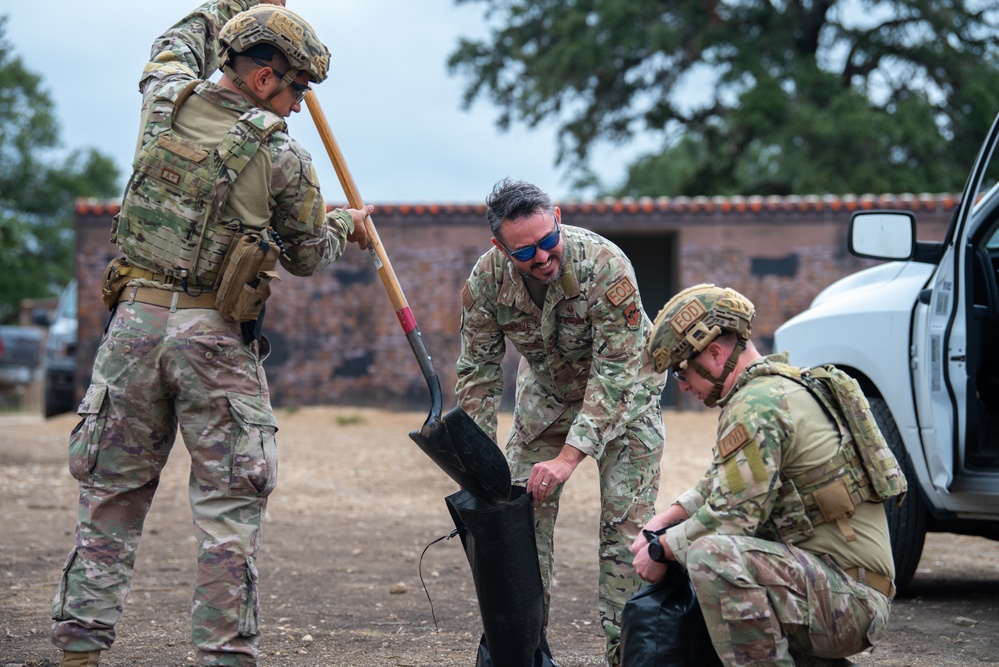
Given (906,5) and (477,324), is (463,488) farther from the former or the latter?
(906,5)

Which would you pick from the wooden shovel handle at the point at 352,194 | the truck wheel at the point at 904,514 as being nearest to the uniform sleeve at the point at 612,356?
the wooden shovel handle at the point at 352,194

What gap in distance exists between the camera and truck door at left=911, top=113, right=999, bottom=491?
203 inches

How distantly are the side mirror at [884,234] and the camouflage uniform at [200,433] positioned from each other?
107 inches

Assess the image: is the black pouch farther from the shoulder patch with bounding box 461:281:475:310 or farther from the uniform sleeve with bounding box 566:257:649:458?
the shoulder patch with bounding box 461:281:475:310

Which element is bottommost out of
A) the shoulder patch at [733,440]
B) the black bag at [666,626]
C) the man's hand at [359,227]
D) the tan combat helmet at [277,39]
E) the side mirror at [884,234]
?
the black bag at [666,626]

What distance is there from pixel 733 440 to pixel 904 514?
246 cm

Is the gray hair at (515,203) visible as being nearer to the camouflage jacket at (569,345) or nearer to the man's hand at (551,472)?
the camouflage jacket at (569,345)

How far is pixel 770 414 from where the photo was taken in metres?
3.32

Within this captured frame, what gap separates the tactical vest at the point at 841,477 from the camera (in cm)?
340

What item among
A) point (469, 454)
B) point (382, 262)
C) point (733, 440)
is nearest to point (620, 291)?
point (469, 454)

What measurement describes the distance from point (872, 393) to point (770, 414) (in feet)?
8.66

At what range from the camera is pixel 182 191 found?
375cm

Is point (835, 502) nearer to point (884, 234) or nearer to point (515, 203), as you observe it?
point (515, 203)

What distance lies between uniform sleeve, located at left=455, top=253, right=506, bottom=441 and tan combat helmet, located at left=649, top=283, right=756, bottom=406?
1000mm
